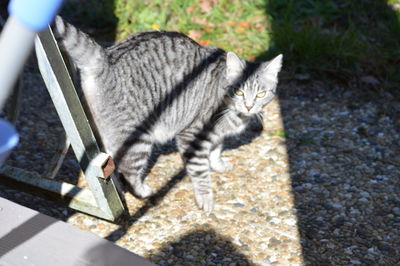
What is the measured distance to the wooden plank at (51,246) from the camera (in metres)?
1.51

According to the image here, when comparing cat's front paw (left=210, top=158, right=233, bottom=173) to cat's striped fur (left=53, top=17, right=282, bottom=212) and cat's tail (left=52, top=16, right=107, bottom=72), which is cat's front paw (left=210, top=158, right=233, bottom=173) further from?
cat's tail (left=52, top=16, right=107, bottom=72)

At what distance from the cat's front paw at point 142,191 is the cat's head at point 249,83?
32.9 inches

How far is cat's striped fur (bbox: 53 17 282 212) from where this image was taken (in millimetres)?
2932

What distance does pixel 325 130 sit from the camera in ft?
14.0

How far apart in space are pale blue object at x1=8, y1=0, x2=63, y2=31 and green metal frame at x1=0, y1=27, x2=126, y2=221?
1633 mm

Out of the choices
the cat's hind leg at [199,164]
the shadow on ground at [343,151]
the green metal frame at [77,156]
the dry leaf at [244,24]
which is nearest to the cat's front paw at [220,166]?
the cat's hind leg at [199,164]

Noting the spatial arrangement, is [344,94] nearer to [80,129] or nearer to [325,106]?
[325,106]

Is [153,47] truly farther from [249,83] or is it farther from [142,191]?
[142,191]

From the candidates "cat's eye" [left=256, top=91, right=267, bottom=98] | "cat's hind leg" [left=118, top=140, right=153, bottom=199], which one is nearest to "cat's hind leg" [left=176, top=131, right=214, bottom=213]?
"cat's hind leg" [left=118, top=140, right=153, bottom=199]

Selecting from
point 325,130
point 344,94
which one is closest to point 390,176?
point 325,130

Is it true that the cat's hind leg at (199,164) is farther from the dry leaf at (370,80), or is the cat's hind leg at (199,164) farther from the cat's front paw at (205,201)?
the dry leaf at (370,80)

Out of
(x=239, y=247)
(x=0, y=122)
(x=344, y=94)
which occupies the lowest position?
(x=344, y=94)

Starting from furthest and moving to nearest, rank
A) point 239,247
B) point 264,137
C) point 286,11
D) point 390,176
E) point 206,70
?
point 286,11, point 264,137, point 390,176, point 206,70, point 239,247

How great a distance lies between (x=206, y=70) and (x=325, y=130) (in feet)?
4.98
